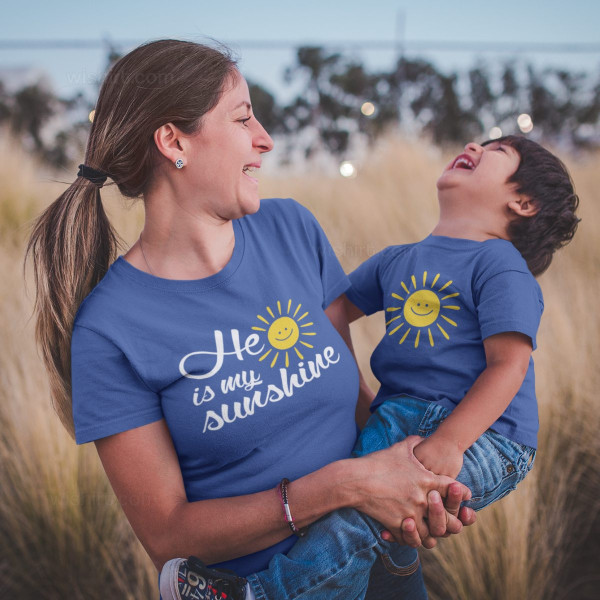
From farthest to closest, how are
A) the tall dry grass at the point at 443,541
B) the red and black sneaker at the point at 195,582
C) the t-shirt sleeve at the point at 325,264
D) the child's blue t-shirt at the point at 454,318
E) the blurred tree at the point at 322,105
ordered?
the blurred tree at the point at 322,105 < the tall dry grass at the point at 443,541 < the t-shirt sleeve at the point at 325,264 < the child's blue t-shirt at the point at 454,318 < the red and black sneaker at the point at 195,582

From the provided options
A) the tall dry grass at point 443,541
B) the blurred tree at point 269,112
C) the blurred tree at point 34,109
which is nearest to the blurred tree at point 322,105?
the blurred tree at point 269,112

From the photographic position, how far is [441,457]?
1.36 m

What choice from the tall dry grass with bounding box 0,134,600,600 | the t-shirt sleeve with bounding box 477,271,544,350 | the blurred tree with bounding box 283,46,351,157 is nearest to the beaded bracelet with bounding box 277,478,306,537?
the t-shirt sleeve with bounding box 477,271,544,350

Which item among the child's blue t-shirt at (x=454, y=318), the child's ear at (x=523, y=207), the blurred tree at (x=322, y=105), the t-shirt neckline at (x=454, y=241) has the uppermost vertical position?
the blurred tree at (x=322, y=105)

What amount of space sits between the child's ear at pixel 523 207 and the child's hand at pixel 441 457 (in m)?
0.75

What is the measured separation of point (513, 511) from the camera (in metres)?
2.22

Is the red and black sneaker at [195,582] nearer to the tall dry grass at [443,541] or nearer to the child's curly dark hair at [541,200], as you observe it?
the tall dry grass at [443,541]

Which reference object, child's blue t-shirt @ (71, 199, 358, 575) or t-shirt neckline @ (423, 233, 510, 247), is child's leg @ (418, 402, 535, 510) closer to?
child's blue t-shirt @ (71, 199, 358, 575)

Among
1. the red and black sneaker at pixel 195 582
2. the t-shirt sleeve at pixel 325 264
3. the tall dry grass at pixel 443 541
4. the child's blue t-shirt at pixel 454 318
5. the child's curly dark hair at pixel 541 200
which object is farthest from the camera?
the tall dry grass at pixel 443 541

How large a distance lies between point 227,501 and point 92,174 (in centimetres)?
89

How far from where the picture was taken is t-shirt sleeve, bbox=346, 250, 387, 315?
1818mm

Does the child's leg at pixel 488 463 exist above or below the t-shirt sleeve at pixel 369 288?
below

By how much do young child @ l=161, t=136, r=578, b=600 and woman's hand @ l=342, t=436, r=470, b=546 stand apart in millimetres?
43

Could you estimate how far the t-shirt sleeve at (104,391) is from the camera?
49.0 inches
